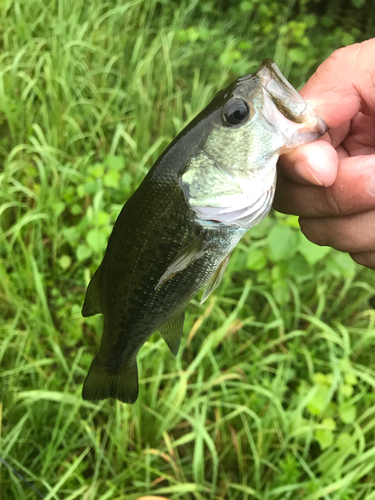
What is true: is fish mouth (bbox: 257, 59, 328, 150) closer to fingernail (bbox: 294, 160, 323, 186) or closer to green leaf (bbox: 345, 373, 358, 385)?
fingernail (bbox: 294, 160, 323, 186)

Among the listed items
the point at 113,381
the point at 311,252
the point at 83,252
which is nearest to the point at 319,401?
the point at 311,252

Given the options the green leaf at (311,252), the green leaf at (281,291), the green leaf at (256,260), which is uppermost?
the green leaf at (311,252)

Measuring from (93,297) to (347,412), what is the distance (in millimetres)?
1247

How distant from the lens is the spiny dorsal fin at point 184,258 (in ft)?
2.96

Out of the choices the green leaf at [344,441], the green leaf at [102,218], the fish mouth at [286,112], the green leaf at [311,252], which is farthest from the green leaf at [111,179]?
the green leaf at [344,441]

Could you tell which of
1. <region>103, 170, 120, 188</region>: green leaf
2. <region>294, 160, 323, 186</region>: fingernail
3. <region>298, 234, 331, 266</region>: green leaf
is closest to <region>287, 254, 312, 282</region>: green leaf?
<region>298, 234, 331, 266</region>: green leaf

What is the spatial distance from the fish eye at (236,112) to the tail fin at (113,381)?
2.95ft

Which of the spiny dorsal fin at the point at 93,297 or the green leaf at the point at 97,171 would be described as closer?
the spiny dorsal fin at the point at 93,297

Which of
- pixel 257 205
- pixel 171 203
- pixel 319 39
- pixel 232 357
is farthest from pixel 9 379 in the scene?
pixel 319 39

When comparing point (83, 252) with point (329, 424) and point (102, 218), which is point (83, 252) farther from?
point (329, 424)

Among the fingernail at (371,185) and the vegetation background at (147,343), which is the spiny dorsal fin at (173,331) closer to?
the vegetation background at (147,343)

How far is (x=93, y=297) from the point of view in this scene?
1115mm

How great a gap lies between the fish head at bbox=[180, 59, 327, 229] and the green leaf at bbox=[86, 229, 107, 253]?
93cm

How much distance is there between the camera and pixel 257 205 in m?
0.93
